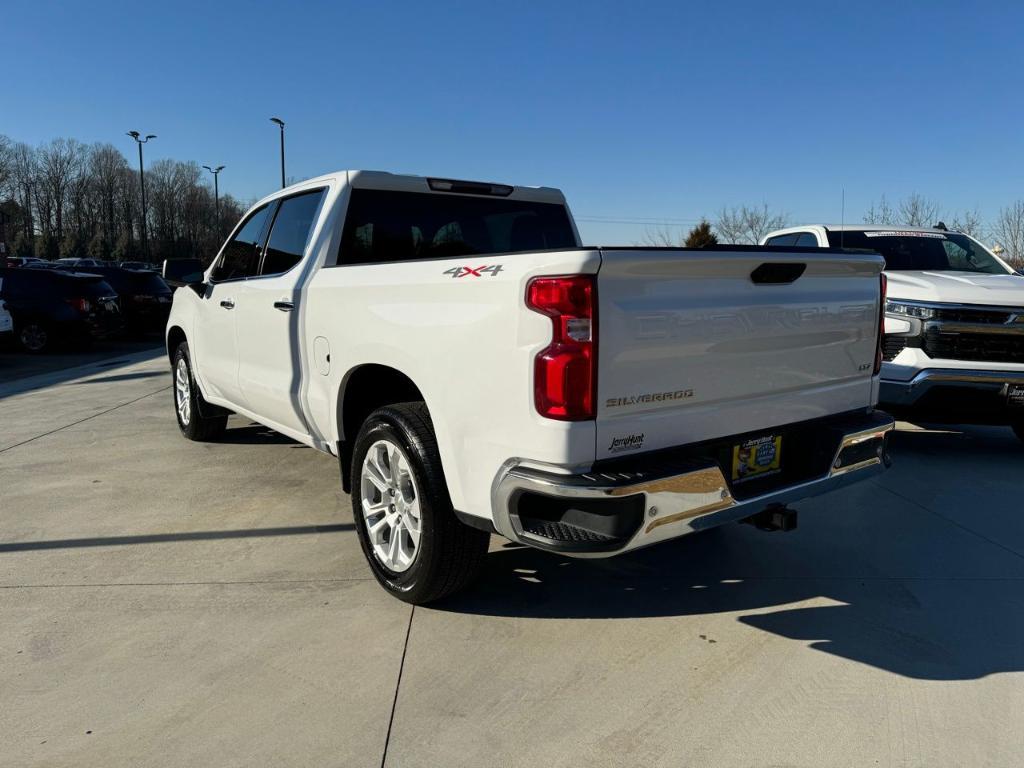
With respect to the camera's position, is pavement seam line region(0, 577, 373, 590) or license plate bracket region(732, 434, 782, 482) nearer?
license plate bracket region(732, 434, 782, 482)

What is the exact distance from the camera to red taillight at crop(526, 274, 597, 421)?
2477mm

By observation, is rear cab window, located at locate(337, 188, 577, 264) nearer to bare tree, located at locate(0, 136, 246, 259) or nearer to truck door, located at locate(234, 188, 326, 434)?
truck door, located at locate(234, 188, 326, 434)

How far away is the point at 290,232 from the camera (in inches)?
181

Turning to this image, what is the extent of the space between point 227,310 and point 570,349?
341cm

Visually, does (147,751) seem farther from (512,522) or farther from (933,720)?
(933,720)

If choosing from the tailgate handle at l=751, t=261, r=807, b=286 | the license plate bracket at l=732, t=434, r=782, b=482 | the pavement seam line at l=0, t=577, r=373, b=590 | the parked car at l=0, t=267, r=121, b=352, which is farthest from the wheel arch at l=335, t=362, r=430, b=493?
the parked car at l=0, t=267, r=121, b=352

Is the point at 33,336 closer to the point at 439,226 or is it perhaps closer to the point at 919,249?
the point at 439,226

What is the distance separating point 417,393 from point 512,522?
1034 millimetres

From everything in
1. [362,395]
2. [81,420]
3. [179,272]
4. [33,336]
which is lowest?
[81,420]

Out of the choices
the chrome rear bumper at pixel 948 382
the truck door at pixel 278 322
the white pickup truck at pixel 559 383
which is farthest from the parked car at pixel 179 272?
the chrome rear bumper at pixel 948 382

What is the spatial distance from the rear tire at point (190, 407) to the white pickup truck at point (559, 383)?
220cm

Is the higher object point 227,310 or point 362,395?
point 227,310

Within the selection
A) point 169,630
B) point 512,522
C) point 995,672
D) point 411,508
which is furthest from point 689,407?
point 169,630

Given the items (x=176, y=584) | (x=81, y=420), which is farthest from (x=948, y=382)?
(x=81, y=420)
